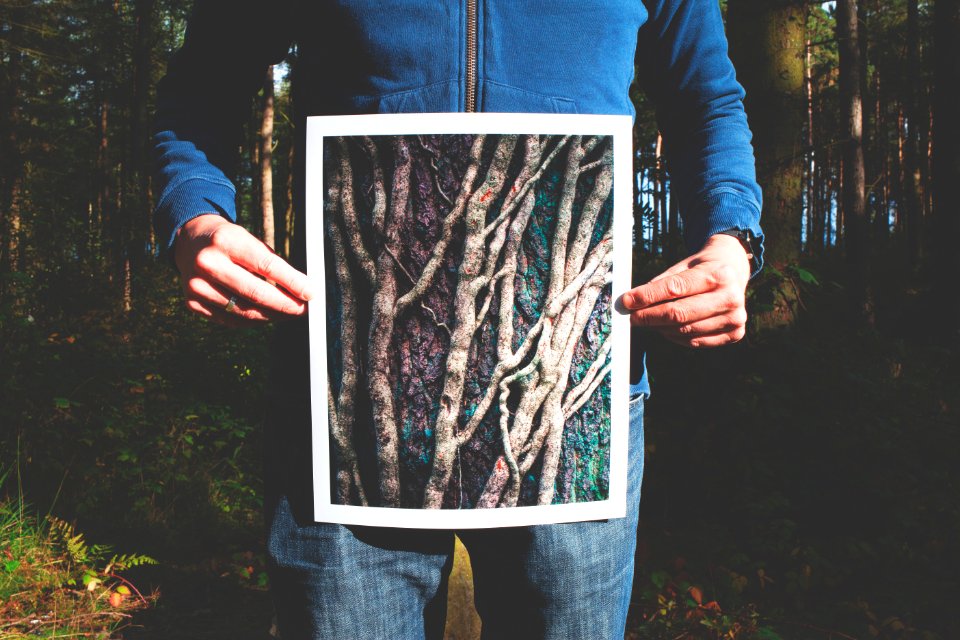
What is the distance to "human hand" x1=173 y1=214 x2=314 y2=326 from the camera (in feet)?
3.10

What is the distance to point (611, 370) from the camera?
1018mm

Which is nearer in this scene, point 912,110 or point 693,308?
point 693,308

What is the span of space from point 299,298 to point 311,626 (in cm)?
54

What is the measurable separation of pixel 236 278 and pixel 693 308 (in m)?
0.64

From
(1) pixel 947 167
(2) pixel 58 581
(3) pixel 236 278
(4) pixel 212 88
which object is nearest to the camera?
(3) pixel 236 278

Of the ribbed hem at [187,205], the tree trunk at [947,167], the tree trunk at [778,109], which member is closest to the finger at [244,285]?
the ribbed hem at [187,205]

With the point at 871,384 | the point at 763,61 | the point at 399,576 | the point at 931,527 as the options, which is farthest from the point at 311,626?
the point at 763,61

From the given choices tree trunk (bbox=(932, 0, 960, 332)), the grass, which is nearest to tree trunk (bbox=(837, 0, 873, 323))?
tree trunk (bbox=(932, 0, 960, 332))

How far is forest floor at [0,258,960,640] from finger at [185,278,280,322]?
11.2 ft

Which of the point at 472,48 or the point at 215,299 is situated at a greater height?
the point at 472,48

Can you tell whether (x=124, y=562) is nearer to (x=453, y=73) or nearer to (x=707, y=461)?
(x=707, y=461)

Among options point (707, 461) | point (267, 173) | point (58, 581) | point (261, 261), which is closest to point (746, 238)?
point (261, 261)

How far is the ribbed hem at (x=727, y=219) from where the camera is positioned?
3.43 ft

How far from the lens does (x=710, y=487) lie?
4852mm
